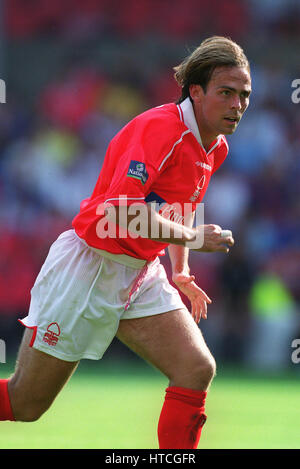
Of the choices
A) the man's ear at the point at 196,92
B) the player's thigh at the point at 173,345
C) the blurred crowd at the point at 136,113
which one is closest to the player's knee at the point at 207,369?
the player's thigh at the point at 173,345

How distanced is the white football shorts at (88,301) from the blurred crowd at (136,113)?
16.0ft

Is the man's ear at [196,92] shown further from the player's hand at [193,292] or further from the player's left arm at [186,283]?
the player's hand at [193,292]

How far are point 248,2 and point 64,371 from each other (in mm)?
9120

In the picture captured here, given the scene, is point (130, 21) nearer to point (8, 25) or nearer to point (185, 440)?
point (8, 25)

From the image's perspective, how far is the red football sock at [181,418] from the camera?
3451mm

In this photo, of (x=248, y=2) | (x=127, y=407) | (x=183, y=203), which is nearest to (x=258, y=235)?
(x=127, y=407)

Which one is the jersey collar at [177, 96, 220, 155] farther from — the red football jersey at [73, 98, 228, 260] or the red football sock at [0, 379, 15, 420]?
the red football sock at [0, 379, 15, 420]

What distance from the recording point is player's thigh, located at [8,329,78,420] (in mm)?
3633

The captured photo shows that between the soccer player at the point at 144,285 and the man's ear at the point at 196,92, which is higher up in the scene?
the man's ear at the point at 196,92

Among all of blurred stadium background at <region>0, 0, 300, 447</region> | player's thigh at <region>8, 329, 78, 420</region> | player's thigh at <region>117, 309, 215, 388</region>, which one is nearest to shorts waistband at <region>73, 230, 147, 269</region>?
player's thigh at <region>117, 309, 215, 388</region>

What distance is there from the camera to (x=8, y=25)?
11773mm

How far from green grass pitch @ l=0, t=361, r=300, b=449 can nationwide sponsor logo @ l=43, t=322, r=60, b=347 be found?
99cm

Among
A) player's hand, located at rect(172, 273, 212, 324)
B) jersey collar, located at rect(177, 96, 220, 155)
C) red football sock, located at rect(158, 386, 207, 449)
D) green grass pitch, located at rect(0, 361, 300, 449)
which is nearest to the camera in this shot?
red football sock, located at rect(158, 386, 207, 449)
